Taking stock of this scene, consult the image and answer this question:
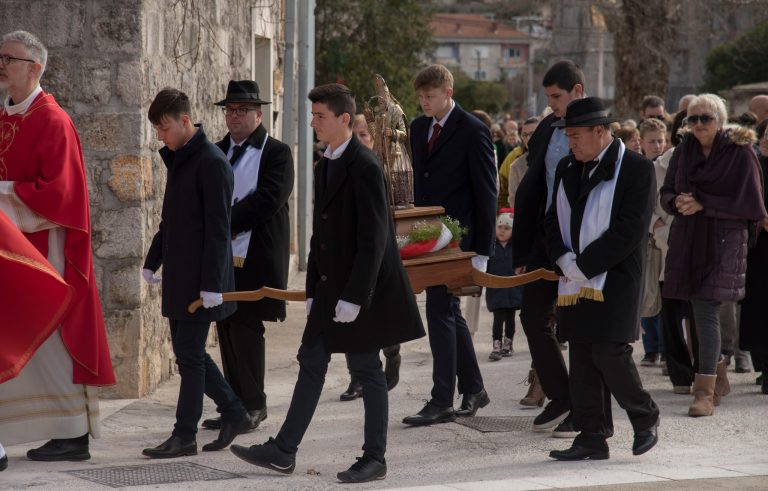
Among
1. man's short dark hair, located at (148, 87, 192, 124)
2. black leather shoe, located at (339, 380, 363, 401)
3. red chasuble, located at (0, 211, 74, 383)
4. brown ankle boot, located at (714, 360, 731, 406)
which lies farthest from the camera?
black leather shoe, located at (339, 380, 363, 401)

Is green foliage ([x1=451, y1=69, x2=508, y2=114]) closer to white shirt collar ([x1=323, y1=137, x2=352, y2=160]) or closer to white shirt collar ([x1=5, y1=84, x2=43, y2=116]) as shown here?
white shirt collar ([x1=5, y1=84, x2=43, y2=116])

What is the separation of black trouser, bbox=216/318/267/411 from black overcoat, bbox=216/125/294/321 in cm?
7

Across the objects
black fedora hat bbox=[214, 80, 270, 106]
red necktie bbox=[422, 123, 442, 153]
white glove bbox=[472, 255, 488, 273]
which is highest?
black fedora hat bbox=[214, 80, 270, 106]

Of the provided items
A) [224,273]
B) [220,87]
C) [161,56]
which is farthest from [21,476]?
[220,87]

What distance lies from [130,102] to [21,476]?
281 cm

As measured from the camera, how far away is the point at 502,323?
416 inches

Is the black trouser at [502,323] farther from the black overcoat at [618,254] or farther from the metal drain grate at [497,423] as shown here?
the black overcoat at [618,254]

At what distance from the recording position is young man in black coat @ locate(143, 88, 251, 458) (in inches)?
262

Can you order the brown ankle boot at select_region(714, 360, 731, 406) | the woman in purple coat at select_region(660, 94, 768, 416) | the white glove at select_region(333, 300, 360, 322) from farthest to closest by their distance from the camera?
the brown ankle boot at select_region(714, 360, 731, 406), the woman in purple coat at select_region(660, 94, 768, 416), the white glove at select_region(333, 300, 360, 322)

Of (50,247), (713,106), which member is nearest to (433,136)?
(713,106)

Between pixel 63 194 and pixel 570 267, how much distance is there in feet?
8.25

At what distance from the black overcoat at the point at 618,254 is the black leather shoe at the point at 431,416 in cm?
125

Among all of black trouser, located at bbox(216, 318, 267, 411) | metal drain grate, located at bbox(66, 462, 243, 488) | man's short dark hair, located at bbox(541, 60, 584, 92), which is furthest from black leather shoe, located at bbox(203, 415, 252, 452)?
man's short dark hair, located at bbox(541, 60, 584, 92)

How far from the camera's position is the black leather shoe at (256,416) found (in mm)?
7441
